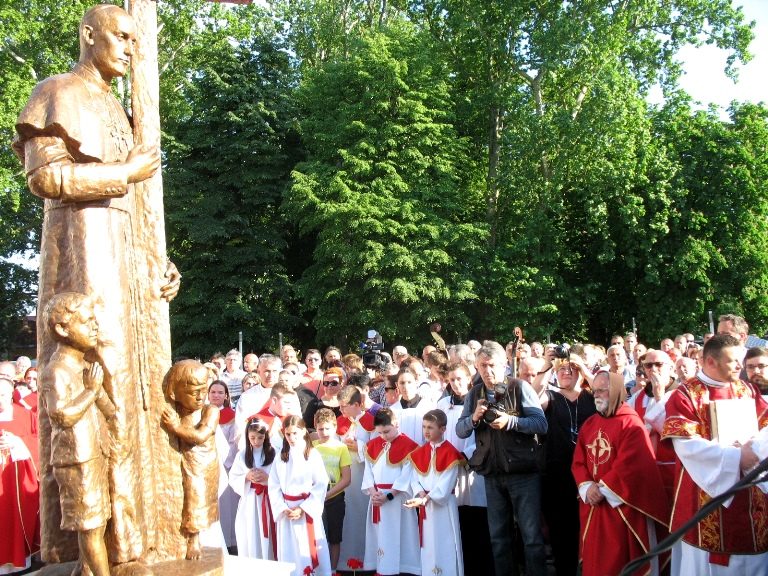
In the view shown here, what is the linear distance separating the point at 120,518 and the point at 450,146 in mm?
23280

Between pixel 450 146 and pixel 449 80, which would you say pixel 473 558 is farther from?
pixel 449 80

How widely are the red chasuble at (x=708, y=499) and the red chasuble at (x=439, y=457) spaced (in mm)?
2017

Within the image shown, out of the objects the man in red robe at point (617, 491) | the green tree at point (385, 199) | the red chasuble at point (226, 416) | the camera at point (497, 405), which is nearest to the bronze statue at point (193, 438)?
the camera at point (497, 405)

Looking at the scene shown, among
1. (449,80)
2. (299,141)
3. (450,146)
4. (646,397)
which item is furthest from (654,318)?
(646,397)

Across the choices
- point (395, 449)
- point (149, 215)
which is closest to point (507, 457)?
point (395, 449)

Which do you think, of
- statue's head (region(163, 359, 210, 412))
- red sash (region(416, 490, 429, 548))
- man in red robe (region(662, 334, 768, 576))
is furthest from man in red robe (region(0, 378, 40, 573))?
man in red robe (region(662, 334, 768, 576))

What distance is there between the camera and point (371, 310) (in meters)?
23.8

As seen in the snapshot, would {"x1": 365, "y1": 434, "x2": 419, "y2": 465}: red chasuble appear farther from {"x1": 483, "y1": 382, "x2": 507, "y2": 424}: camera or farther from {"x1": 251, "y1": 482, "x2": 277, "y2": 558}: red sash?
{"x1": 483, "y1": 382, "x2": 507, "y2": 424}: camera

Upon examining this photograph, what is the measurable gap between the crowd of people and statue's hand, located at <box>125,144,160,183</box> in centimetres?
338

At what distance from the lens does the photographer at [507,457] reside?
6234 mm

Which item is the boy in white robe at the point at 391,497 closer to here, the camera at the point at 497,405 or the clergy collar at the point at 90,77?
the camera at the point at 497,405

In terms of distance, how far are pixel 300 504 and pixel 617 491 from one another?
2683 millimetres

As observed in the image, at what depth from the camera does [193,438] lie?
3.51 metres

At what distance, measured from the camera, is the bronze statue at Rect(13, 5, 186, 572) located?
311 cm
